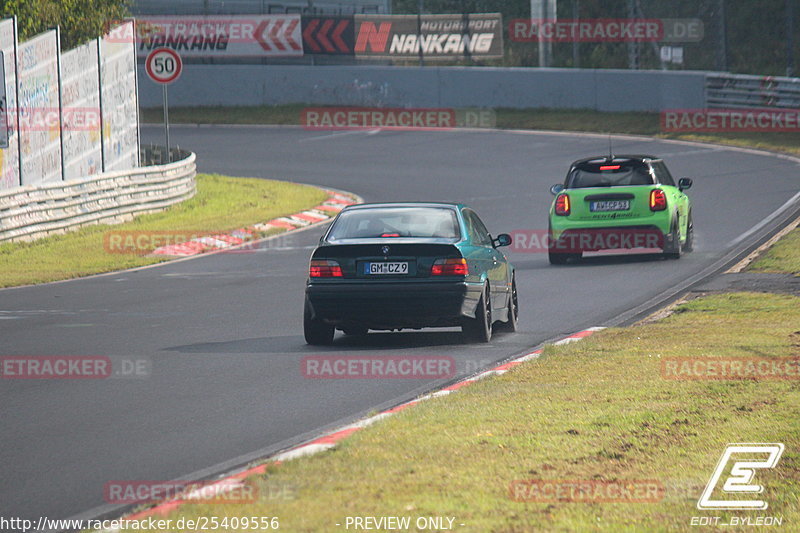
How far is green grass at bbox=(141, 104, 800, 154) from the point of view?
35.8m

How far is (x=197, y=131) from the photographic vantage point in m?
45.2

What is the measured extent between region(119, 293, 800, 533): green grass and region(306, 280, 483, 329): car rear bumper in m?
1.41

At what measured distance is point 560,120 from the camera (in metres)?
41.9

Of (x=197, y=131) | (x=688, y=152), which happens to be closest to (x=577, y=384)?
(x=688, y=152)

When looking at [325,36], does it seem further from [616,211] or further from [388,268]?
[388,268]

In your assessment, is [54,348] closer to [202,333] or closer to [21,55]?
[202,333]

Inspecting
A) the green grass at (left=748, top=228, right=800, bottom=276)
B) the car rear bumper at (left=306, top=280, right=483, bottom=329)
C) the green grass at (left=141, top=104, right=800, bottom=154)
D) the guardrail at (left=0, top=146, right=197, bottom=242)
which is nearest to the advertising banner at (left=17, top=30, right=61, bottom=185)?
the guardrail at (left=0, top=146, right=197, bottom=242)

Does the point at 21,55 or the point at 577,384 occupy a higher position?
the point at 21,55

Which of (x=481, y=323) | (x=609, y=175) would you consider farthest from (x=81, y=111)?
(x=481, y=323)

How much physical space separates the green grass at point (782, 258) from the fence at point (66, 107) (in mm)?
12265

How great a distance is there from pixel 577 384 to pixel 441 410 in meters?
1.36

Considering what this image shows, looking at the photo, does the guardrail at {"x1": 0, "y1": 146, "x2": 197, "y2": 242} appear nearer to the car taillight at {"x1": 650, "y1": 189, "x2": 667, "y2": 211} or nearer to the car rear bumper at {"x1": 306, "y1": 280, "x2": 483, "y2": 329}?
the car taillight at {"x1": 650, "y1": 189, "x2": 667, "y2": 211}

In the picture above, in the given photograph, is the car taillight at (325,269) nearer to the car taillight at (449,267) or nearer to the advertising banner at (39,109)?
the car taillight at (449,267)

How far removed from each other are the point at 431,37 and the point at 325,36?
3953 millimetres
